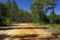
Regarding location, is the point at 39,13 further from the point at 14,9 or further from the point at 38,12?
the point at 14,9

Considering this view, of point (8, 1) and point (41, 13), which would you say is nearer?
point (41, 13)

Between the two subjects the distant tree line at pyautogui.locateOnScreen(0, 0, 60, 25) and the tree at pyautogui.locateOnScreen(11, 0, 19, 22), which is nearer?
the distant tree line at pyautogui.locateOnScreen(0, 0, 60, 25)

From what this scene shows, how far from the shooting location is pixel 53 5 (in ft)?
149

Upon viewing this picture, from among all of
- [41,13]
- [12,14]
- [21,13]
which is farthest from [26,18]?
[41,13]

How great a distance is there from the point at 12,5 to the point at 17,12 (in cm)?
665

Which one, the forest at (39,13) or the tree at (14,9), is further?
the tree at (14,9)

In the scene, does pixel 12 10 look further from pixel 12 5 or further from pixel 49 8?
pixel 49 8

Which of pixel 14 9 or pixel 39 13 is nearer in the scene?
pixel 39 13

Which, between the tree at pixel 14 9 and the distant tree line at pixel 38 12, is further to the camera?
the tree at pixel 14 9

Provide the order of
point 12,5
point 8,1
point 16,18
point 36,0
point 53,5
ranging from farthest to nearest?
1. point 16,18
2. point 12,5
3. point 8,1
4. point 36,0
5. point 53,5

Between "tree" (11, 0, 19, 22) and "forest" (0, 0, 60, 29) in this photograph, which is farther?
"tree" (11, 0, 19, 22)

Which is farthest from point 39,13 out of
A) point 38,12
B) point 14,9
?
point 14,9

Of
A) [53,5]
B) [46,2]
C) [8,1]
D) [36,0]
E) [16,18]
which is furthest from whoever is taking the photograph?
[16,18]

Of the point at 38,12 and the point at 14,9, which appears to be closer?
the point at 38,12
